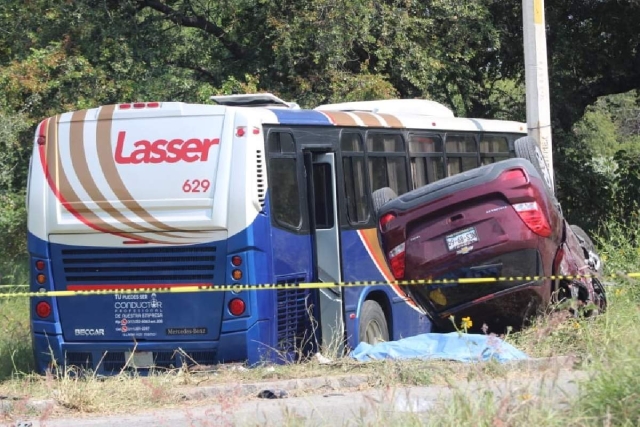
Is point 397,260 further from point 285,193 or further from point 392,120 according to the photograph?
point 392,120

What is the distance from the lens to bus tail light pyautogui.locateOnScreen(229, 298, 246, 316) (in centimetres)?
949

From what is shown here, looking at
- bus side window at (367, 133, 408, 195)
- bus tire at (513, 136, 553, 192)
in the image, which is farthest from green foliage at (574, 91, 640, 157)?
bus tire at (513, 136, 553, 192)

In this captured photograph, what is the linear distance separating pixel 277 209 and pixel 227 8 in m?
8.99

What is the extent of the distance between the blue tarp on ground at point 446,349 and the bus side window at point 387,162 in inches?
92.0

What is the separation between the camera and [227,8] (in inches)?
710

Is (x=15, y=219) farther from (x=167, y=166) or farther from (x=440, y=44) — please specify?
(x=167, y=166)

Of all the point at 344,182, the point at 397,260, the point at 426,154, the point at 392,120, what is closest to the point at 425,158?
the point at 426,154

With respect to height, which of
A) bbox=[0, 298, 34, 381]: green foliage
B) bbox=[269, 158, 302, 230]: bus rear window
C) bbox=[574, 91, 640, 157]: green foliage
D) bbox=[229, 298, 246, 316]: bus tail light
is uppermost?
bbox=[574, 91, 640, 157]: green foliage

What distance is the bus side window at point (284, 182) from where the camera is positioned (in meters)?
9.93

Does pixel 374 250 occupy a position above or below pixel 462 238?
below

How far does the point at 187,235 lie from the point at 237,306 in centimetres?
85

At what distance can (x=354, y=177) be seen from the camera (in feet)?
36.9

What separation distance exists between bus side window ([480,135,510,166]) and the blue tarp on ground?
16.6ft

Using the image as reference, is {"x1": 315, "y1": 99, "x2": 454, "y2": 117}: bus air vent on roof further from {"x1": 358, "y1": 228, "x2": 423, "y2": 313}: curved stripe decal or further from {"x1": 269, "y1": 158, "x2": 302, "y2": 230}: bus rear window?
{"x1": 269, "y1": 158, "x2": 302, "y2": 230}: bus rear window
